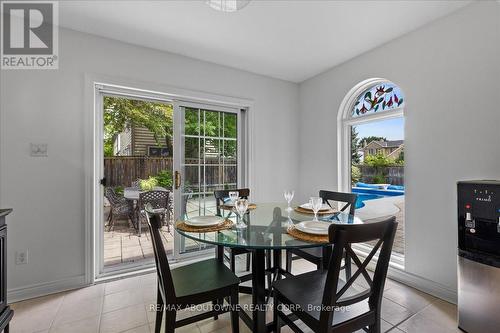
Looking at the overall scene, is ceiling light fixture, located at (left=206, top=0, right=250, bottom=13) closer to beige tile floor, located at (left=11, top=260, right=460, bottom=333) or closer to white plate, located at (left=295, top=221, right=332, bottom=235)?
white plate, located at (left=295, top=221, right=332, bottom=235)

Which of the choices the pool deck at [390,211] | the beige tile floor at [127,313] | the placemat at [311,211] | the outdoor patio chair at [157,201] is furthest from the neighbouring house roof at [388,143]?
the outdoor patio chair at [157,201]

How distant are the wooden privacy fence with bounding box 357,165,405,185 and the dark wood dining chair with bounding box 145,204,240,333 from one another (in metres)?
2.19

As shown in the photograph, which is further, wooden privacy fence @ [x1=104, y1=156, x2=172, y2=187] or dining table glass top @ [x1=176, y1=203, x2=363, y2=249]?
wooden privacy fence @ [x1=104, y1=156, x2=172, y2=187]

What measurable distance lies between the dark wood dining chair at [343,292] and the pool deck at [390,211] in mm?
1637

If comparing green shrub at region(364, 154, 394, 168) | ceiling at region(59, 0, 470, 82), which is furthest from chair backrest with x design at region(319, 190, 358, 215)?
ceiling at region(59, 0, 470, 82)

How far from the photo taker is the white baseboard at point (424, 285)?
2.10 metres

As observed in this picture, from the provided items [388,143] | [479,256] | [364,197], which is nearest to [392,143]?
[388,143]

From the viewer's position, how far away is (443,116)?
2.17 meters

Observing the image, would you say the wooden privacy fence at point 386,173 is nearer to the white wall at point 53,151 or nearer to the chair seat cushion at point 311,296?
the chair seat cushion at point 311,296

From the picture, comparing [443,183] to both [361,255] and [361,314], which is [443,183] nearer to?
[361,255]

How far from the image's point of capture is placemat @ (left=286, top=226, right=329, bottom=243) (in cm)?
137

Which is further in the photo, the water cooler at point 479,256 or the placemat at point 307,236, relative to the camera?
the water cooler at point 479,256

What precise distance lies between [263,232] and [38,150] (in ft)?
7.23

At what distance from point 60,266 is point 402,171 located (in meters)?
3.62
